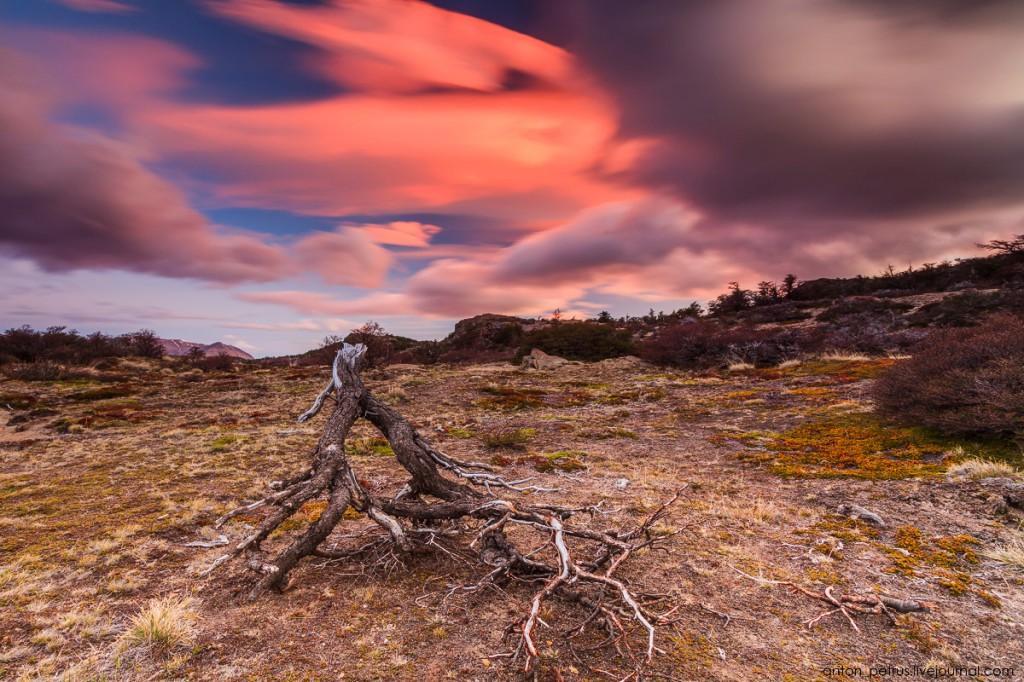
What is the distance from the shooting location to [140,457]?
1139 cm

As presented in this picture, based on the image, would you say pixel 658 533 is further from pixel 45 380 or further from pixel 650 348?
pixel 45 380

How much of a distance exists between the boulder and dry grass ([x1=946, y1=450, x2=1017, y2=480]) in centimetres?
2319

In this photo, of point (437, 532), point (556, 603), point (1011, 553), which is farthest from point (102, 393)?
point (1011, 553)

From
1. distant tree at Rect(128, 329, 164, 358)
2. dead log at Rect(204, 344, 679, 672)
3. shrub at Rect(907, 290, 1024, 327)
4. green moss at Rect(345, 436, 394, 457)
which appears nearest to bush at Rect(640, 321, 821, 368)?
shrub at Rect(907, 290, 1024, 327)

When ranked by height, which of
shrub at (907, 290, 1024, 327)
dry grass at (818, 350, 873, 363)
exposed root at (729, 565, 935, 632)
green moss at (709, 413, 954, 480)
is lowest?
exposed root at (729, 565, 935, 632)

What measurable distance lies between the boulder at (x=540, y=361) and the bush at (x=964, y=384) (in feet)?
67.9

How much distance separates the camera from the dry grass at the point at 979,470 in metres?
6.33

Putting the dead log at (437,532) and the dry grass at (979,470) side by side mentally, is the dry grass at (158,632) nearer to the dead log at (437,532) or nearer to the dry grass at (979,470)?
the dead log at (437,532)

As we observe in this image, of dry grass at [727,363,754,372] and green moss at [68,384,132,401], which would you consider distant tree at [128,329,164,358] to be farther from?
dry grass at [727,363,754,372]

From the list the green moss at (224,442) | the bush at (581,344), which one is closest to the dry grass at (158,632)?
the green moss at (224,442)

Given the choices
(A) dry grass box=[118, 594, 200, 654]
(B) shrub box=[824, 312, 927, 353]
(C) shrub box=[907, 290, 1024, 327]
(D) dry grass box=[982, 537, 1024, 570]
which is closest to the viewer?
(A) dry grass box=[118, 594, 200, 654]

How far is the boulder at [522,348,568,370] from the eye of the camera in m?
30.1

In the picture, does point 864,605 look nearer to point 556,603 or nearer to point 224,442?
point 556,603

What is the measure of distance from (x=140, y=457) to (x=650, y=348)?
25.4 m
